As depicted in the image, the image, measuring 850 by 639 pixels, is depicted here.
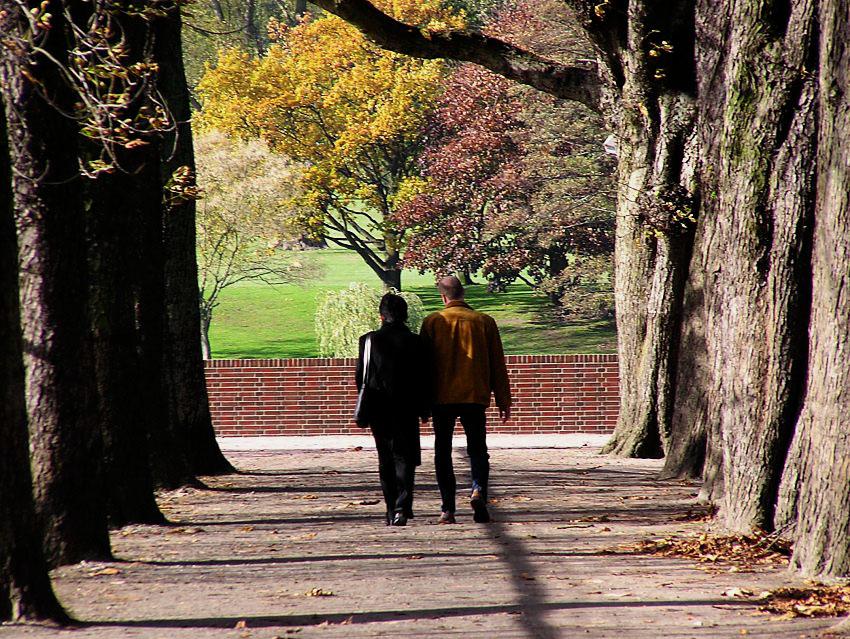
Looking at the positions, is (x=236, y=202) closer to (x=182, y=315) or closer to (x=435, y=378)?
(x=182, y=315)

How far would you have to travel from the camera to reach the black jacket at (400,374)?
9.80 metres

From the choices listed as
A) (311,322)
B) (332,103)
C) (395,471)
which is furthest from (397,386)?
(311,322)

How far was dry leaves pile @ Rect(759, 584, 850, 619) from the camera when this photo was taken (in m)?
6.49

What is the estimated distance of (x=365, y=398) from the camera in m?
9.86

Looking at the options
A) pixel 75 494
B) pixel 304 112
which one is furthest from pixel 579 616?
pixel 304 112

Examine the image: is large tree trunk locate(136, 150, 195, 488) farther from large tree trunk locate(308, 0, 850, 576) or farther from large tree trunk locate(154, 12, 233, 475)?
large tree trunk locate(308, 0, 850, 576)

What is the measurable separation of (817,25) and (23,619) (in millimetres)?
6020

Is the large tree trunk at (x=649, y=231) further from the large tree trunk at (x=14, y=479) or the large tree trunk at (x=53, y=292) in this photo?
the large tree trunk at (x=14, y=479)

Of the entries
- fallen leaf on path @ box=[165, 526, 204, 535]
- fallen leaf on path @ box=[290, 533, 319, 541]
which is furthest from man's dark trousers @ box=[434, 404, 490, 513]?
fallen leaf on path @ box=[165, 526, 204, 535]

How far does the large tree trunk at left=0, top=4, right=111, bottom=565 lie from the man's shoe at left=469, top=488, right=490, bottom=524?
312cm

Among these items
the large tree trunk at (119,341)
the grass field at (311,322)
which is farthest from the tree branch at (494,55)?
the grass field at (311,322)

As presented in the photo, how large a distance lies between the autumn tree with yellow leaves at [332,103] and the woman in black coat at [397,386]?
30.0 meters

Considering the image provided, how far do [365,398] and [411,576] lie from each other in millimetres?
2251

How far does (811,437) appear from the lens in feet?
24.9
